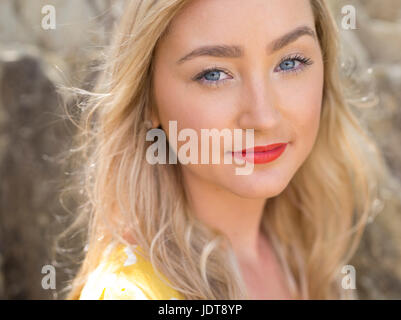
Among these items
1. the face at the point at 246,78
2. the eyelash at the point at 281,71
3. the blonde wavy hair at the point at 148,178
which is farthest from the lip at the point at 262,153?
the blonde wavy hair at the point at 148,178

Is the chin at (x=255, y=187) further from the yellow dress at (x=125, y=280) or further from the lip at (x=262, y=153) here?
the yellow dress at (x=125, y=280)

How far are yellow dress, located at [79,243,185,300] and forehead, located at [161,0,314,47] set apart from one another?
59 centimetres

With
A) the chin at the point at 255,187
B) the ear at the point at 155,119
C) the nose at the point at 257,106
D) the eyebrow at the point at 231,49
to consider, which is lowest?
the chin at the point at 255,187

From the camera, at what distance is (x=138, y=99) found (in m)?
1.42

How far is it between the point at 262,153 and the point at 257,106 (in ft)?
0.49

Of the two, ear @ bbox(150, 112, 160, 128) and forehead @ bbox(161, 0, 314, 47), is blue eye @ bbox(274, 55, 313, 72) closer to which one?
forehead @ bbox(161, 0, 314, 47)

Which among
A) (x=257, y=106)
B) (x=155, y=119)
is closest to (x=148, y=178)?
(x=155, y=119)

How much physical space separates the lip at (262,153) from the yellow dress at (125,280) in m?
0.39

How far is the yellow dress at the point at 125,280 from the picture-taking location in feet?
4.07

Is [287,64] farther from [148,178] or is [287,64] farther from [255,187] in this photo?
[148,178]

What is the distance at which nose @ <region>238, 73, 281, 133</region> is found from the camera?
122cm

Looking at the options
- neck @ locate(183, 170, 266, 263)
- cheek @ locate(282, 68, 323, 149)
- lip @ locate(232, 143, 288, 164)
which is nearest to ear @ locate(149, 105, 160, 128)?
Result: neck @ locate(183, 170, 266, 263)

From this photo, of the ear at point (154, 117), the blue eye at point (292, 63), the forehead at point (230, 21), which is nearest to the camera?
the forehead at point (230, 21)
